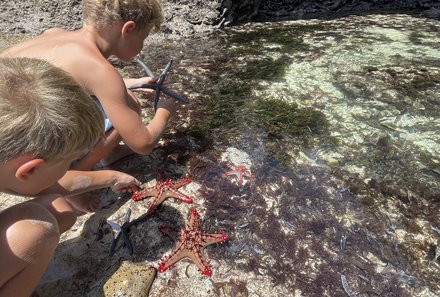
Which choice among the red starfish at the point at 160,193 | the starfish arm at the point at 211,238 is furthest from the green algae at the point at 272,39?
the starfish arm at the point at 211,238

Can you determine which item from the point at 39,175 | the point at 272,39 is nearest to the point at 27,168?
the point at 39,175

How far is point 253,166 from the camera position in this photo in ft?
12.1

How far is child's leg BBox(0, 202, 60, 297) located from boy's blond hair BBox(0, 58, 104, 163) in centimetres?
35

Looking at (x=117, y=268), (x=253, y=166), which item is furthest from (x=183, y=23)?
(x=117, y=268)

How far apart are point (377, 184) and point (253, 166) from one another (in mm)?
1055

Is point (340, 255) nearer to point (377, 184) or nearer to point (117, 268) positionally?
point (377, 184)

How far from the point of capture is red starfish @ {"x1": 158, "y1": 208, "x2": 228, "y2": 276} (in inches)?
105

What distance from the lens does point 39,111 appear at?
1837mm

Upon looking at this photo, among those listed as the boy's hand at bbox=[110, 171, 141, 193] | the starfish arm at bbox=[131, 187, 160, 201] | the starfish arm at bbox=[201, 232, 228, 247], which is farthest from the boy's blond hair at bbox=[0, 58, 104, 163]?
the starfish arm at bbox=[131, 187, 160, 201]

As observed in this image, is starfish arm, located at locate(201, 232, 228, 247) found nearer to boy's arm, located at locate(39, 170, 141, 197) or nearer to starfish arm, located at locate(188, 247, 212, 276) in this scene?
starfish arm, located at locate(188, 247, 212, 276)

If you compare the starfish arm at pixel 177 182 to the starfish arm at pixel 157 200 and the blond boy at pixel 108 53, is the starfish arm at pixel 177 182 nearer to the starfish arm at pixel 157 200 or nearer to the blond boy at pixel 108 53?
the starfish arm at pixel 157 200

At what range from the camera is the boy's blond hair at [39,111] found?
1792 mm

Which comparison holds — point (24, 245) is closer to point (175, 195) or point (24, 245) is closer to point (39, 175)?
point (39, 175)

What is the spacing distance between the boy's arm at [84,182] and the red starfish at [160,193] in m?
0.21
